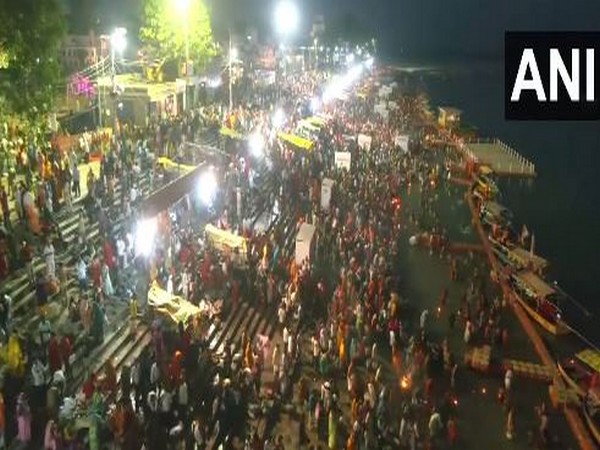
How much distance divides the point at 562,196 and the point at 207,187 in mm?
39283

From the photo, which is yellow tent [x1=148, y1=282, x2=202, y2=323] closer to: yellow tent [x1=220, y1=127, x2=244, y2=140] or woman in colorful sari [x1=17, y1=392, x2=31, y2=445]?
woman in colorful sari [x1=17, y1=392, x2=31, y2=445]

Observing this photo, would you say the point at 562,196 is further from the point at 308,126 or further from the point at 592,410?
the point at 592,410

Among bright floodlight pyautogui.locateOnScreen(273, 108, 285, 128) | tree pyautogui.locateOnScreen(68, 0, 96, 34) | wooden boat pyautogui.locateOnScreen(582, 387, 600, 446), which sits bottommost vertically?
wooden boat pyautogui.locateOnScreen(582, 387, 600, 446)

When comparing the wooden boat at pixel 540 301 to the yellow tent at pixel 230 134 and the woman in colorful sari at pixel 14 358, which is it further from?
the woman in colorful sari at pixel 14 358

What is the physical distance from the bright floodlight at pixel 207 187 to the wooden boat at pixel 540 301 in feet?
43.0

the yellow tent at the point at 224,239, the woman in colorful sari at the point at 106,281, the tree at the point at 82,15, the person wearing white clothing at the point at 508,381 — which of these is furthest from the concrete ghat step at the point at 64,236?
the tree at the point at 82,15

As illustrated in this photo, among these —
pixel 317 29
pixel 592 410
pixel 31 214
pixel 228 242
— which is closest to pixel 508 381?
pixel 592 410

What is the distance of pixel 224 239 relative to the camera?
25.0m

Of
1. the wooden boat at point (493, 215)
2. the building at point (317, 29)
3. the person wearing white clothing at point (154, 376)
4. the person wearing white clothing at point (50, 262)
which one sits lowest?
the wooden boat at point (493, 215)

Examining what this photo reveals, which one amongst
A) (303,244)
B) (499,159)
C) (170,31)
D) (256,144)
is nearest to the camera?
(303,244)

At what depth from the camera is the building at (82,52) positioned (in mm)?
51938

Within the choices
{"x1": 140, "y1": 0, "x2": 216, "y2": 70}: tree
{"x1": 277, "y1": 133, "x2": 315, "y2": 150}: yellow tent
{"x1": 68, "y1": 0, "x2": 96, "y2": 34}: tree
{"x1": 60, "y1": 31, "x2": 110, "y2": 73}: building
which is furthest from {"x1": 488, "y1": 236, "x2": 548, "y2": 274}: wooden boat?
{"x1": 68, "y1": 0, "x2": 96, "y2": 34}: tree

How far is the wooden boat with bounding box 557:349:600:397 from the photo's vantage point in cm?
2131

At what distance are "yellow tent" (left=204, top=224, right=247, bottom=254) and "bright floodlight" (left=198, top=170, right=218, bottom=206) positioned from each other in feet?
6.11
